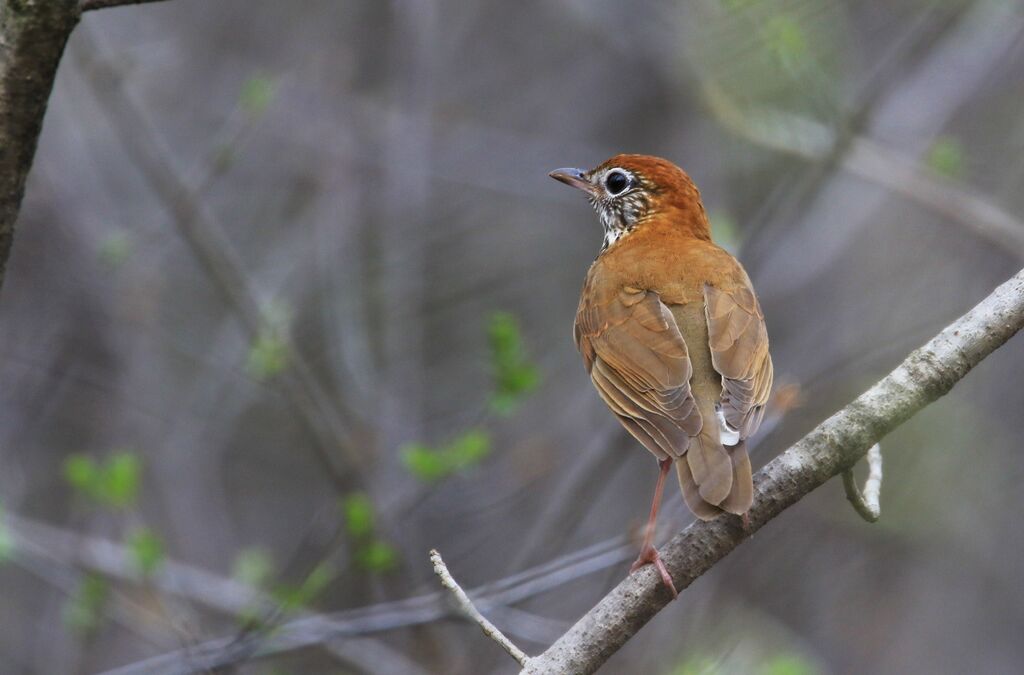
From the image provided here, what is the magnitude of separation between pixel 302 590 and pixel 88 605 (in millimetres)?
1593

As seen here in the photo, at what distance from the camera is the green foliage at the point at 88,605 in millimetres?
6305

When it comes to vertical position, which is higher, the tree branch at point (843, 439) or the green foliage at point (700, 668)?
the tree branch at point (843, 439)

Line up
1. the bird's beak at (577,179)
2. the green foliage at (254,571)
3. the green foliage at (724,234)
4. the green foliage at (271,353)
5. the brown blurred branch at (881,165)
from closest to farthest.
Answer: the bird's beak at (577,179)
the green foliage at (271,353)
the green foliage at (724,234)
the green foliage at (254,571)
the brown blurred branch at (881,165)

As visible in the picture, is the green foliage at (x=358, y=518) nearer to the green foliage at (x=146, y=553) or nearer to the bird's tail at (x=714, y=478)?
the green foliage at (x=146, y=553)

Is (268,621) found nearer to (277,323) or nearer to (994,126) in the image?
(277,323)

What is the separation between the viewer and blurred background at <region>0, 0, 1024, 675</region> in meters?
7.15

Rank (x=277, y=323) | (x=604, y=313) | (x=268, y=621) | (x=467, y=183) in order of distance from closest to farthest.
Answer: (x=604, y=313) < (x=268, y=621) < (x=277, y=323) < (x=467, y=183)

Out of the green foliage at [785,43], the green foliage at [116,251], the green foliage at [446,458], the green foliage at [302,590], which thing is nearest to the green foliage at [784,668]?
the green foliage at [446,458]

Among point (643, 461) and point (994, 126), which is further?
point (994, 126)

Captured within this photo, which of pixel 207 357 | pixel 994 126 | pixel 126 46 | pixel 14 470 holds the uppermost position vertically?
pixel 126 46

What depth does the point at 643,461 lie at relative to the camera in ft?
27.9

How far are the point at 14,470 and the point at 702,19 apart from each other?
233 inches

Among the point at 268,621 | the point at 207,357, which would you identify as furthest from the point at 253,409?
the point at 268,621

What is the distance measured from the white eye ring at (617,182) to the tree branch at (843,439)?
2.46 m
